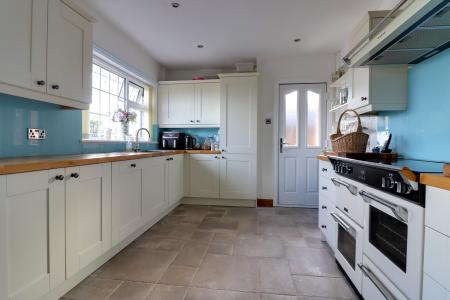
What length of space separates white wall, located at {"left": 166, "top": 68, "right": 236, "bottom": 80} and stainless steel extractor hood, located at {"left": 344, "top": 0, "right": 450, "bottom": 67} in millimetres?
2775

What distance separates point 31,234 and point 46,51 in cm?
124

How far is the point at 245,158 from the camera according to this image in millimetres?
3865

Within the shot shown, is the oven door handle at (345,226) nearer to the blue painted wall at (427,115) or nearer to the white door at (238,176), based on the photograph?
the blue painted wall at (427,115)

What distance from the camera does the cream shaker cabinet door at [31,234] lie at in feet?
3.80

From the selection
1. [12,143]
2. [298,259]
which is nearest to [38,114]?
[12,143]

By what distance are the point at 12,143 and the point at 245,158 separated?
2.84 metres

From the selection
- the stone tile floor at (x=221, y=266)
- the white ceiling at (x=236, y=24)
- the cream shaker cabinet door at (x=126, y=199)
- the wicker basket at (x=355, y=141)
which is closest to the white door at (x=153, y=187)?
the cream shaker cabinet door at (x=126, y=199)

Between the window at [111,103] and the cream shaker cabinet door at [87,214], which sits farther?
the window at [111,103]

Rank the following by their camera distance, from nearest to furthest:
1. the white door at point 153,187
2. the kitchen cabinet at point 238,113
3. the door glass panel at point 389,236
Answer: the door glass panel at point 389,236
the white door at point 153,187
the kitchen cabinet at point 238,113

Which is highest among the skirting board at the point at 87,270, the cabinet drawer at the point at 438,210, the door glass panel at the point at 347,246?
the cabinet drawer at the point at 438,210

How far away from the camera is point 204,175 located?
3979 millimetres

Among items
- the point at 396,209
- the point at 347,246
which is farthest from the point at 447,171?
the point at 347,246

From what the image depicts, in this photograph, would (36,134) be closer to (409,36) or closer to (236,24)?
(236,24)

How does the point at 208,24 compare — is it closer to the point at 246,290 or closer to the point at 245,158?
the point at 245,158
